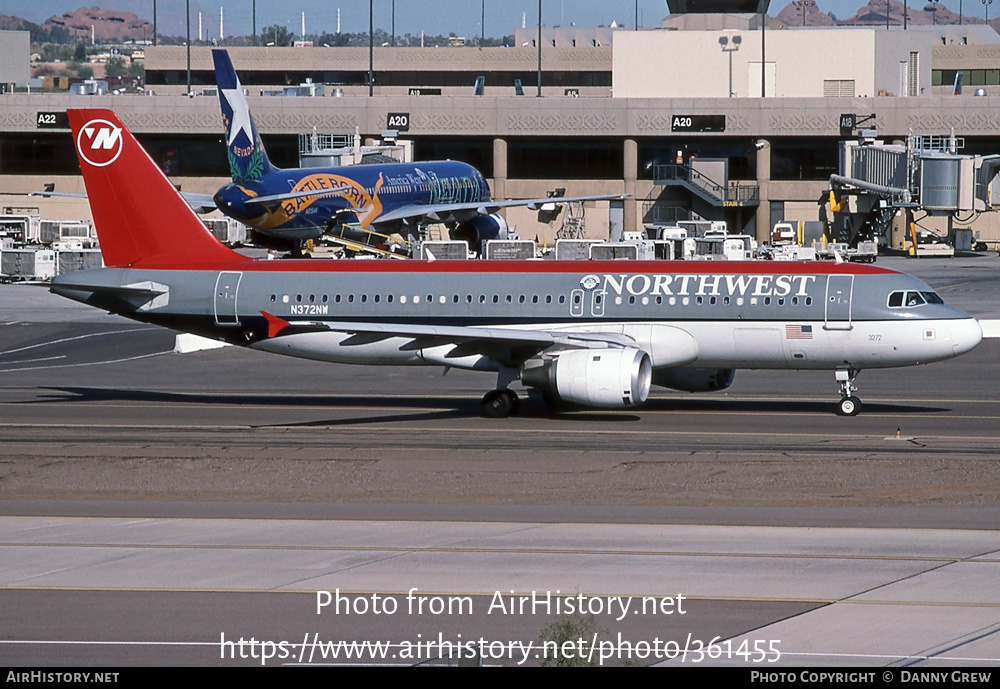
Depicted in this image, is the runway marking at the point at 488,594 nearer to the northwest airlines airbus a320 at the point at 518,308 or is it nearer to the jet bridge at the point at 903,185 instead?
the northwest airlines airbus a320 at the point at 518,308

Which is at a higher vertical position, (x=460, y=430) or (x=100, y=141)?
(x=100, y=141)

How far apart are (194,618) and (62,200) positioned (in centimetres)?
10355

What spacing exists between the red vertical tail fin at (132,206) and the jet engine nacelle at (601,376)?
10409mm

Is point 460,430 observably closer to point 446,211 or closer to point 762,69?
point 446,211

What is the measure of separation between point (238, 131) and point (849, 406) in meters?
47.9

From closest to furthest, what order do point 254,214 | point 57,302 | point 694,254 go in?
point 57,302
point 254,214
point 694,254

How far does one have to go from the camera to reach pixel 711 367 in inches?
1403

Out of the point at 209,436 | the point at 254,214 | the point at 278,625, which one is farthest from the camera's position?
the point at 254,214

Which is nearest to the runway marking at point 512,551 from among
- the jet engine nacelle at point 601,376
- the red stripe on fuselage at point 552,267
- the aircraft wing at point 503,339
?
the jet engine nacelle at point 601,376

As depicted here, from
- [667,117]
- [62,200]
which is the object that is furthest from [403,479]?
[62,200]

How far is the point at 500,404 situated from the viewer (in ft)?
118

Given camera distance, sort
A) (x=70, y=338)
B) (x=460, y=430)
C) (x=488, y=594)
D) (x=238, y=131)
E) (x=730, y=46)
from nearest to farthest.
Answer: (x=488, y=594) → (x=460, y=430) → (x=70, y=338) → (x=238, y=131) → (x=730, y=46)

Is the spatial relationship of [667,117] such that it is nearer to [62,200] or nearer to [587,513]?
[62,200]

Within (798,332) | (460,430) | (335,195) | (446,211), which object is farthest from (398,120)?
(798,332)
